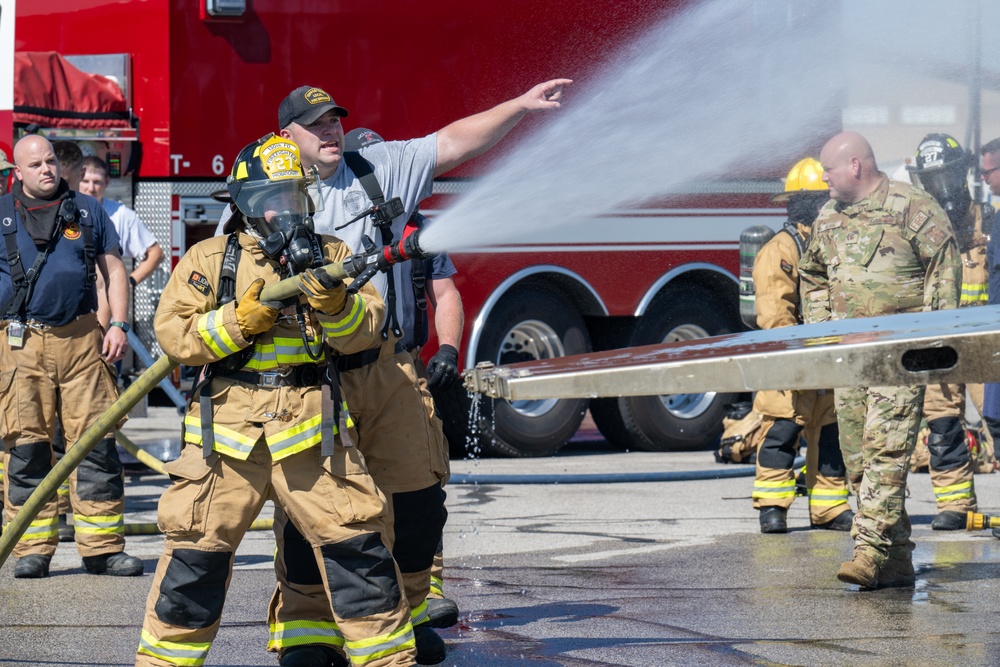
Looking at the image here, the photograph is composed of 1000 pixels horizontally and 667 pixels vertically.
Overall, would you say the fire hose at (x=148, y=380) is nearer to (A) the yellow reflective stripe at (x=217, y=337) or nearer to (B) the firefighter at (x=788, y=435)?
(A) the yellow reflective stripe at (x=217, y=337)

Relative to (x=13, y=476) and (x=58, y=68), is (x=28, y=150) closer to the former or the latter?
(x=13, y=476)

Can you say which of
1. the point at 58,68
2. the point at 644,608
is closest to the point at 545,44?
the point at 58,68

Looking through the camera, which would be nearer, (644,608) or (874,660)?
(874,660)

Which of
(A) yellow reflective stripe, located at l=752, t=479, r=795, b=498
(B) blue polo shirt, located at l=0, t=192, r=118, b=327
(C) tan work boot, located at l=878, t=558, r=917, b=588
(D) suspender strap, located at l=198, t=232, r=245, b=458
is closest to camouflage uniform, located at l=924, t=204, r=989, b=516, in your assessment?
(A) yellow reflective stripe, located at l=752, t=479, r=795, b=498

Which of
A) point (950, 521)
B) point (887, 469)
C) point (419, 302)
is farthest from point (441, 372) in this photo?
point (950, 521)

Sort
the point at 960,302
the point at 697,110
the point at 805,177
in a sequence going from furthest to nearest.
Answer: the point at 805,177 < the point at 697,110 < the point at 960,302

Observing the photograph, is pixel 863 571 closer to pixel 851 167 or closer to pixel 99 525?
pixel 851 167

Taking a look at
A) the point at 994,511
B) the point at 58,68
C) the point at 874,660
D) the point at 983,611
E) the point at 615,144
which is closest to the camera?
the point at 874,660

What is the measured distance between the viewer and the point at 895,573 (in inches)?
238

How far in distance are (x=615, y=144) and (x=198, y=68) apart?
4653 millimetres

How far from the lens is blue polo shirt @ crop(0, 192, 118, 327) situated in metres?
6.50

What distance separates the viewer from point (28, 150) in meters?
6.53

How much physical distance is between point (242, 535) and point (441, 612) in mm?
1299

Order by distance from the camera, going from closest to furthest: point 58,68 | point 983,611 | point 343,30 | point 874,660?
point 874,660
point 983,611
point 58,68
point 343,30
